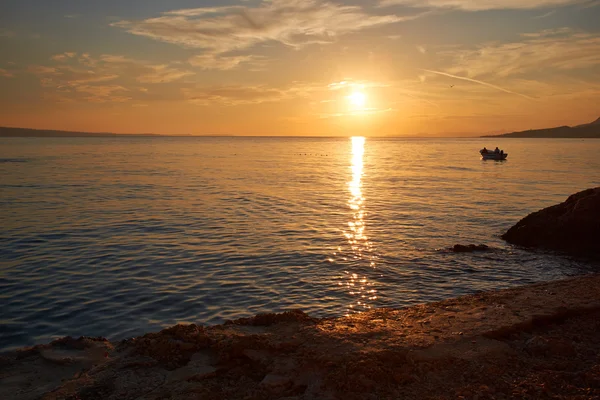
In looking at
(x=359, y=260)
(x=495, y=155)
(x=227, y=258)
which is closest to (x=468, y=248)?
(x=359, y=260)

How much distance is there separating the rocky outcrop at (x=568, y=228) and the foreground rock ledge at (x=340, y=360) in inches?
375

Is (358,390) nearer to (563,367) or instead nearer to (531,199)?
(563,367)

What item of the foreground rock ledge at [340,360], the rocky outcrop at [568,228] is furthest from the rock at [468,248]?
the foreground rock ledge at [340,360]

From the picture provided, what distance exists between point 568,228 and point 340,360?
1550 cm

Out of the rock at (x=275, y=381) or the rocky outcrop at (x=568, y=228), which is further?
the rocky outcrop at (x=568, y=228)

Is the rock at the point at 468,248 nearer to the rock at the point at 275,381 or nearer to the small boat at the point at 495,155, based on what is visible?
the rock at the point at 275,381

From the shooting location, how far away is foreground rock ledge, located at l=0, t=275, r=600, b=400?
6426 mm

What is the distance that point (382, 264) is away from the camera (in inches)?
636

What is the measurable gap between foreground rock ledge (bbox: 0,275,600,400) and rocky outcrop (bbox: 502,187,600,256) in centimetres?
952

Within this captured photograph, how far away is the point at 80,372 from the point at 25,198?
28.4m

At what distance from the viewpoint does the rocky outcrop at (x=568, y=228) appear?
17.8m

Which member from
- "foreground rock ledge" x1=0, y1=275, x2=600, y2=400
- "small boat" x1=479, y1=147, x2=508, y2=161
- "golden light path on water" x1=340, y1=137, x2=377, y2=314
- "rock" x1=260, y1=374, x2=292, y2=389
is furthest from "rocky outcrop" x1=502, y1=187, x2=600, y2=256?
"small boat" x1=479, y1=147, x2=508, y2=161

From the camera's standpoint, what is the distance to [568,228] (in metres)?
18.4

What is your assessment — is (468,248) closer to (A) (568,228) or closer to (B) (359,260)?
(A) (568,228)
